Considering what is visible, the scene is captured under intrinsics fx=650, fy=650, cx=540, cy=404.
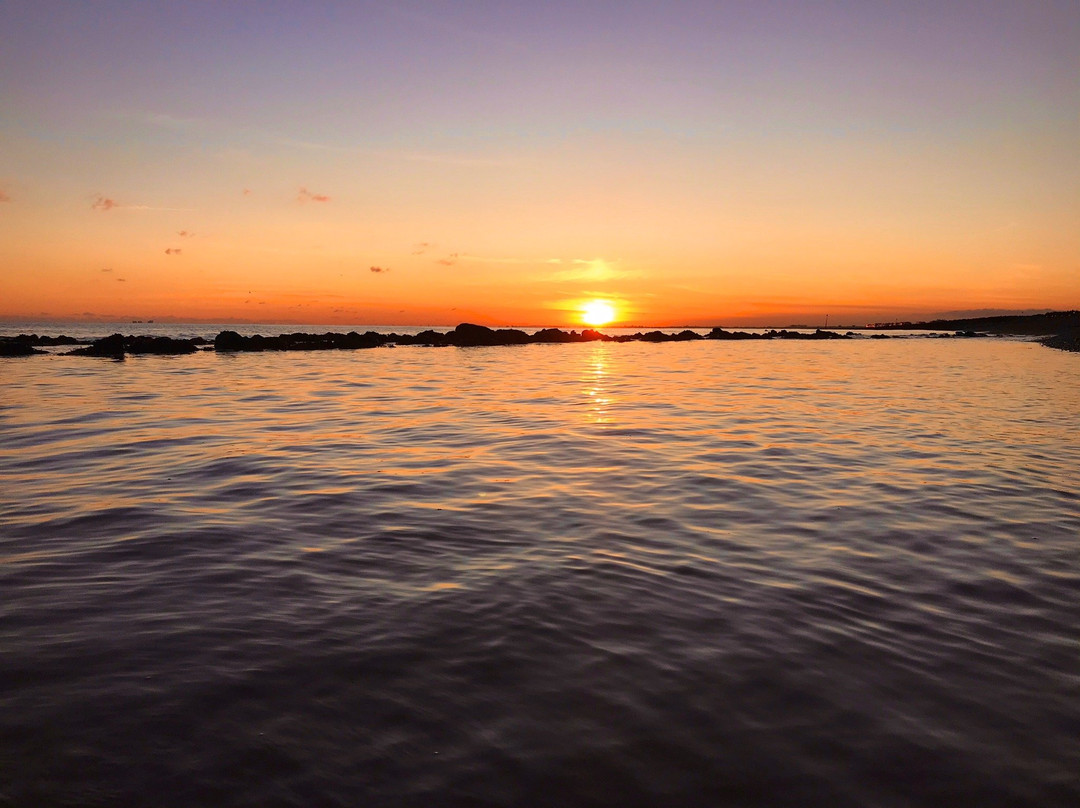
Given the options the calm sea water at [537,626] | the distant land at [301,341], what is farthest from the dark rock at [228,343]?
the calm sea water at [537,626]

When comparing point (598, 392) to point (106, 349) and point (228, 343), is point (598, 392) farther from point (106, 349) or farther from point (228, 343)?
point (228, 343)

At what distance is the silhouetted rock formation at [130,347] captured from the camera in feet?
143

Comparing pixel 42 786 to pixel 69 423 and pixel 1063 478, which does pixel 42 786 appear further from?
pixel 69 423

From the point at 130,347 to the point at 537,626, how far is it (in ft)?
169

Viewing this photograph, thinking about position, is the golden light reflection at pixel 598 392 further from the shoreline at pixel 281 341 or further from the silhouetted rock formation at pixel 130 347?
the silhouetted rock formation at pixel 130 347

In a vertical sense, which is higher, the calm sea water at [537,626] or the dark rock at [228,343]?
the dark rock at [228,343]

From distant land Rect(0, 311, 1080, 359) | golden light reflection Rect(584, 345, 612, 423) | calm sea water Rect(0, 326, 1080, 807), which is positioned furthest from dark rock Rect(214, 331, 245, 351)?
calm sea water Rect(0, 326, 1080, 807)

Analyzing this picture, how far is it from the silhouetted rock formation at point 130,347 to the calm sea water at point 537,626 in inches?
1418

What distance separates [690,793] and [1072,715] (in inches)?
113

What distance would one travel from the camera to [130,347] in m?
47.3

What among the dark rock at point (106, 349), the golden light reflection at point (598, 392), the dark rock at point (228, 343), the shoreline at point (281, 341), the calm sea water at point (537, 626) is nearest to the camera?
the calm sea water at point (537, 626)

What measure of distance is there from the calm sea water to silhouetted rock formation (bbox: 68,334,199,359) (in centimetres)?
3602

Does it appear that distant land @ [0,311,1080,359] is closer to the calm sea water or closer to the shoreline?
the shoreline

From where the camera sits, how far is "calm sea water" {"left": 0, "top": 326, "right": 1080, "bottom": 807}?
3.76 m
